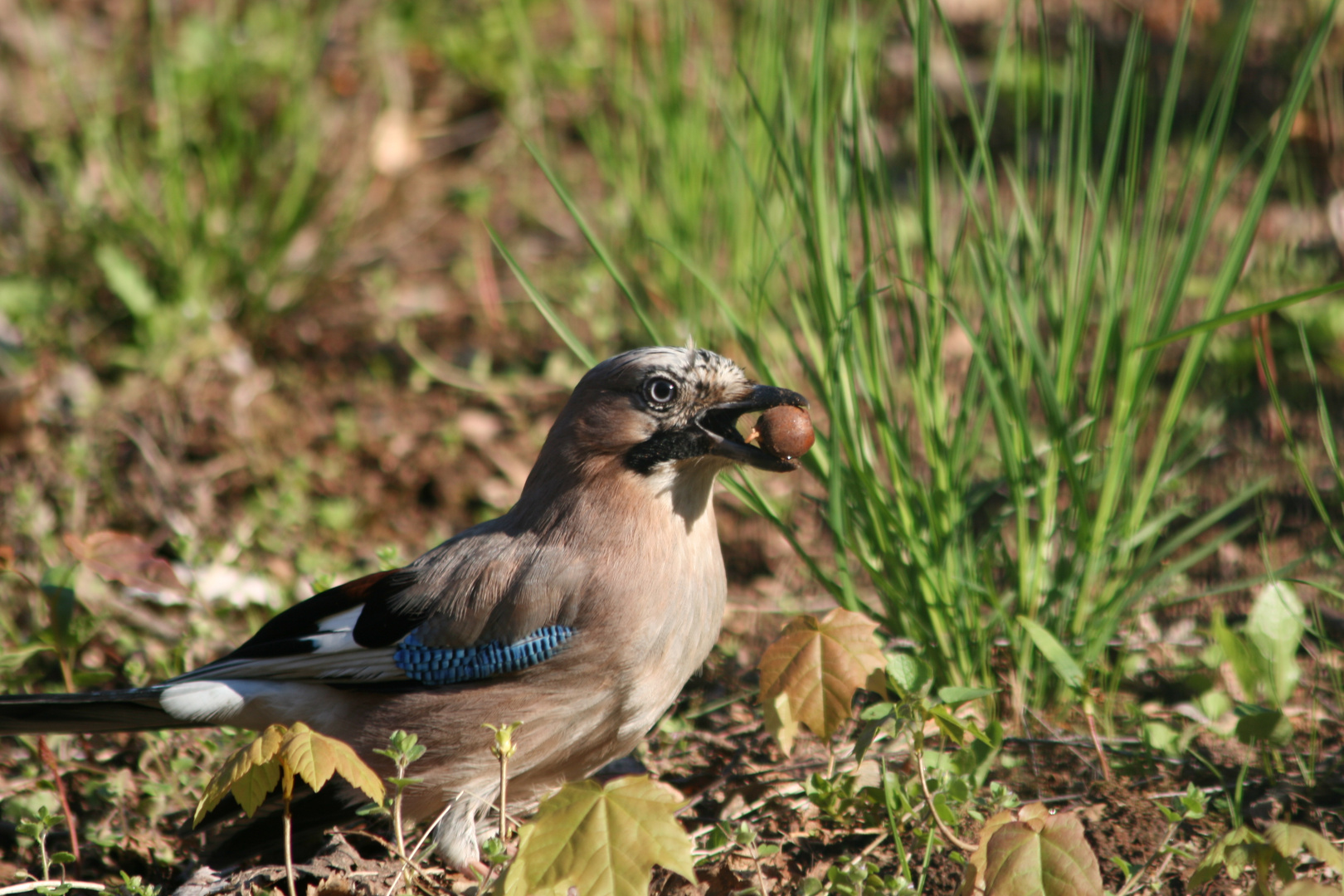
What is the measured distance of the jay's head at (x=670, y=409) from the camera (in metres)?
2.41

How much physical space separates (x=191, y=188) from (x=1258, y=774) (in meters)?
4.05

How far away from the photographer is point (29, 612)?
325cm

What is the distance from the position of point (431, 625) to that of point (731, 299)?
170 cm

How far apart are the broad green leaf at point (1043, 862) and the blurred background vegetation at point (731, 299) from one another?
0.54 metres

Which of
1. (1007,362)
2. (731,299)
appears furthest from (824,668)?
(731,299)

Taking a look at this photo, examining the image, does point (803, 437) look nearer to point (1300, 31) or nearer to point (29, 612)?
point (29, 612)

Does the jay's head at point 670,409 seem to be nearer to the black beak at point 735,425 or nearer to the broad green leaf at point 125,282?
the black beak at point 735,425

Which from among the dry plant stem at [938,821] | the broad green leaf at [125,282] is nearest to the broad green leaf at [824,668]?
the dry plant stem at [938,821]

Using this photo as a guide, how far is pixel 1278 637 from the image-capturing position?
2381mm

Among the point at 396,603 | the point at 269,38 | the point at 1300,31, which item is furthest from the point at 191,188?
the point at 1300,31

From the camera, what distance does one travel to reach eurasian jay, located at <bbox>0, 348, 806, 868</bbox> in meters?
2.32

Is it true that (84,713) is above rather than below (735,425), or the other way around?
below

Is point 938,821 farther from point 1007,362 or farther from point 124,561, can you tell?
point 124,561

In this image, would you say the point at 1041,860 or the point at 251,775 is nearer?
the point at 1041,860
